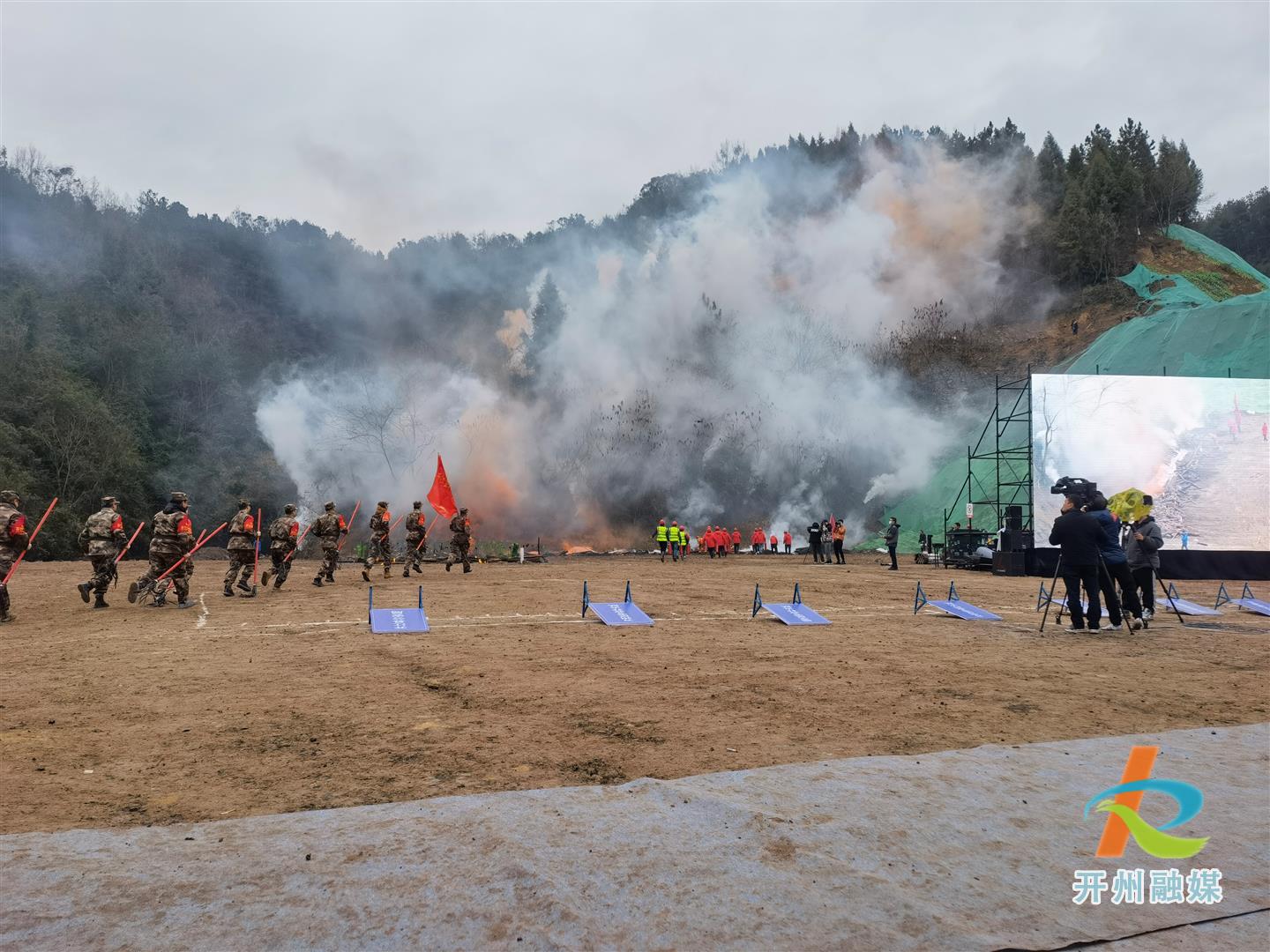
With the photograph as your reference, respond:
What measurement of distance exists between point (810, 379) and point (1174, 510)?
2844 centimetres

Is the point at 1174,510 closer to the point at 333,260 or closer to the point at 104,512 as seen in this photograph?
the point at 104,512

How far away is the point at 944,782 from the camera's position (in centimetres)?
419

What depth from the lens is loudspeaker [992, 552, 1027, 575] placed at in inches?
917

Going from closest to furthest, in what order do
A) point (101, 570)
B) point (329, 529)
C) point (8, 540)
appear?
1. point (8, 540)
2. point (101, 570)
3. point (329, 529)

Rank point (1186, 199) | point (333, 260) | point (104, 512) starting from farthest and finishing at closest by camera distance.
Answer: point (333, 260) < point (1186, 199) < point (104, 512)

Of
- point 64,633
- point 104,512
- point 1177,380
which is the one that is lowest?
point 64,633

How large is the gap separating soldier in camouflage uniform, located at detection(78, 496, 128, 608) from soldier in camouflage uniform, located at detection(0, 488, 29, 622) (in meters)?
0.85

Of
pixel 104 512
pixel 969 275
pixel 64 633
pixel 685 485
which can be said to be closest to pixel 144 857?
pixel 64 633

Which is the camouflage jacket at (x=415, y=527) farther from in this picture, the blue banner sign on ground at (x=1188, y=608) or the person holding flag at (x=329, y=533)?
the blue banner sign on ground at (x=1188, y=608)

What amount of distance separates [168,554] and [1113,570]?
15540 millimetres

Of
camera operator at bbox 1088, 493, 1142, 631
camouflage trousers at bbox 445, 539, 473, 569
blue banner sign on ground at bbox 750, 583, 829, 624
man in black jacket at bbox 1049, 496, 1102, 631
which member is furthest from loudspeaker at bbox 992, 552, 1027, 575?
camouflage trousers at bbox 445, 539, 473, 569

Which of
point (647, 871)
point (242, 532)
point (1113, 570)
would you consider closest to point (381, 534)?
point (242, 532)

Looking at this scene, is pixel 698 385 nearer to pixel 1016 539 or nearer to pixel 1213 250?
pixel 1016 539

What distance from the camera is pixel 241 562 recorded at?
51.9ft
